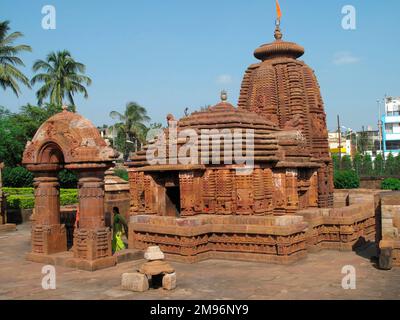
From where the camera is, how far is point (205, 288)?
8766mm

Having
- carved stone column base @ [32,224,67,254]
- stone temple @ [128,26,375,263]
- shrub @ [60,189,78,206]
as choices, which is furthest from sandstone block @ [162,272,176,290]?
shrub @ [60,189,78,206]

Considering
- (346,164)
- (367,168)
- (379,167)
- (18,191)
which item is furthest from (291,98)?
(346,164)

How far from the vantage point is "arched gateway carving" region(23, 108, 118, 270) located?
1069 cm

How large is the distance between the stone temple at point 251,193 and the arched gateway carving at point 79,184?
7.02 ft

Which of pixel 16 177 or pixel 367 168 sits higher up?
pixel 367 168

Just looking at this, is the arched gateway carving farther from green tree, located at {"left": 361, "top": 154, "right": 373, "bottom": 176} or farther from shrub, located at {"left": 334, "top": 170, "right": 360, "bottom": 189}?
green tree, located at {"left": 361, "top": 154, "right": 373, "bottom": 176}

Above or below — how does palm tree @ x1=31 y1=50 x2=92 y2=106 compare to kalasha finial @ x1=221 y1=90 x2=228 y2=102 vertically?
above

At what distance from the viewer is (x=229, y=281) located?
368 inches

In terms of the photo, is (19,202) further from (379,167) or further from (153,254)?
(379,167)

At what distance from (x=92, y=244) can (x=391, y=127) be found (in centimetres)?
7279

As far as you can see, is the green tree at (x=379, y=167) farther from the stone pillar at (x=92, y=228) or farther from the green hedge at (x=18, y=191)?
the stone pillar at (x=92, y=228)

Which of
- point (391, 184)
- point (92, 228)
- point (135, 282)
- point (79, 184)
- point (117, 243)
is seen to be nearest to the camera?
point (135, 282)
